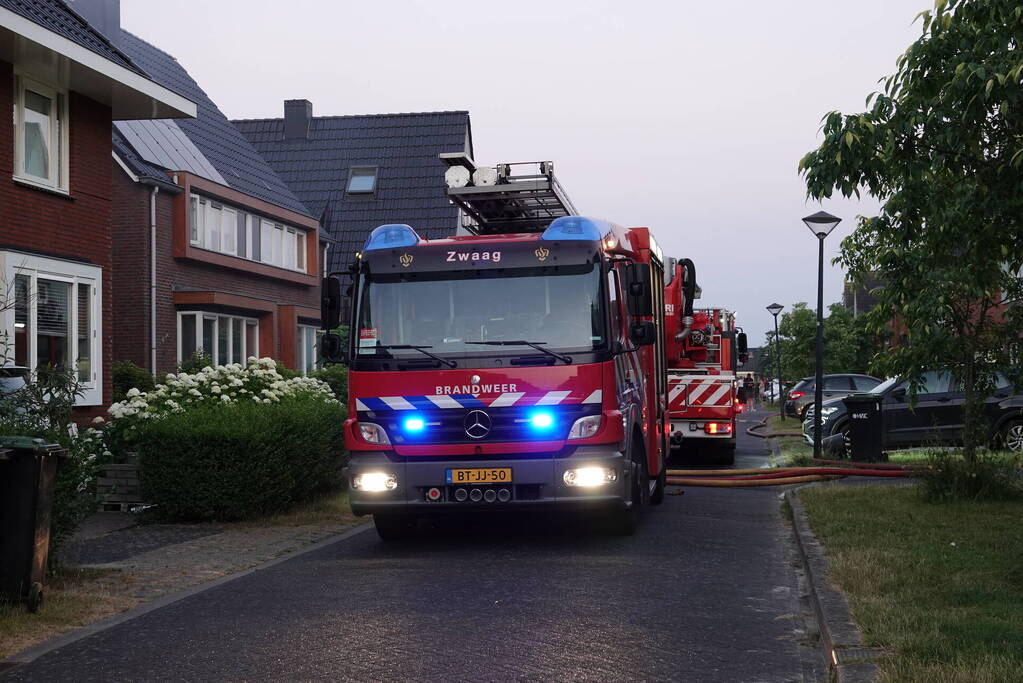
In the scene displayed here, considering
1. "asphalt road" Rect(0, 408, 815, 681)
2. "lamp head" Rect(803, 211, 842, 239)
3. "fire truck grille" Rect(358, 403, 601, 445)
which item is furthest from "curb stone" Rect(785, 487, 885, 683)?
"lamp head" Rect(803, 211, 842, 239)

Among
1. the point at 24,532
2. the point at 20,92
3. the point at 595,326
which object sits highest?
the point at 20,92

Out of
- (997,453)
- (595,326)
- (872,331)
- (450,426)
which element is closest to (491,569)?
(450,426)

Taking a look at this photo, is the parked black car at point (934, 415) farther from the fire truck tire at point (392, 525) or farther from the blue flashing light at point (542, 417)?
the blue flashing light at point (542, 417)

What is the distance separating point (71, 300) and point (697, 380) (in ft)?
29.8

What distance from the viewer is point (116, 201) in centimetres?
2642

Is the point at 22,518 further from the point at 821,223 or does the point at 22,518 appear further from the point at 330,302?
the point at 821,223

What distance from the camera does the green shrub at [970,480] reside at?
41.3 feet

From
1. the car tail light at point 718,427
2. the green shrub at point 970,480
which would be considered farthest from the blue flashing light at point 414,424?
the car tail light at point 718,427

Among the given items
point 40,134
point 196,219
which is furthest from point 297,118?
point 40,134

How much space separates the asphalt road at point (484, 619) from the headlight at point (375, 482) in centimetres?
56

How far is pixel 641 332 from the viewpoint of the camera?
10.7 m

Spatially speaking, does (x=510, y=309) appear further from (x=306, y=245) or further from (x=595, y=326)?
(x=306, y=245)

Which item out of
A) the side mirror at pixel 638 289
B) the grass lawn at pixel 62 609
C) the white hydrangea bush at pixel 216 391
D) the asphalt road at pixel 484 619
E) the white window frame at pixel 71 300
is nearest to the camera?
the asphalt road at pixel 484 619

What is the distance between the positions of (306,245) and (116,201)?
830 cm
